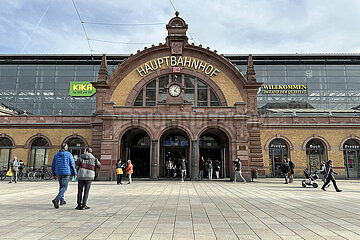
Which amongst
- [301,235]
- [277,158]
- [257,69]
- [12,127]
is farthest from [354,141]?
[12,127]

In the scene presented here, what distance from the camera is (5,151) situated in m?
27.3

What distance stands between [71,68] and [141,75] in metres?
23.5

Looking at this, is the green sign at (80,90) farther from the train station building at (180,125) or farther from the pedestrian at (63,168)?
the pedestrian at (63,168)

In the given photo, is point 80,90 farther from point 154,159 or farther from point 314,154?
point 314,154

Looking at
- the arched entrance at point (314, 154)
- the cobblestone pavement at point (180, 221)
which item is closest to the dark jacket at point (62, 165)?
the cobblestone pavement at point (180, 221)

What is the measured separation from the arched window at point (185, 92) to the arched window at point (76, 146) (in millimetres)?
7488

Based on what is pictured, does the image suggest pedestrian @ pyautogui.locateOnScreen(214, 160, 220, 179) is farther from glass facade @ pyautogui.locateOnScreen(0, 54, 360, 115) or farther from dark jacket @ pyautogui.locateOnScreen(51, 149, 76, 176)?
glass facade @ pyautogui.locateOnScreen(0, 54, 360, 115)

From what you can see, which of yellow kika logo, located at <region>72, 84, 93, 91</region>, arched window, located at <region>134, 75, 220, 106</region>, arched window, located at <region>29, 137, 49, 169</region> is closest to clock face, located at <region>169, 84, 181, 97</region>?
arched window, located at <region>134, 75, 220, 106</region>

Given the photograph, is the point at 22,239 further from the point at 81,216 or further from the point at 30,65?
the point at 30,65

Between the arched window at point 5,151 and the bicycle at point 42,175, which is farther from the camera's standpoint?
the arched window at point 5,151

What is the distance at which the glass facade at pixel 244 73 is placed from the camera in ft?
A: 141

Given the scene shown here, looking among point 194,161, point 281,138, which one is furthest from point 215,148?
point 281,138

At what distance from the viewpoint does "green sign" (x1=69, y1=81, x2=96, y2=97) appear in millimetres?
43312

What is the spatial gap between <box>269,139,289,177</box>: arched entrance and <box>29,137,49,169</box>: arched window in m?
23.3
